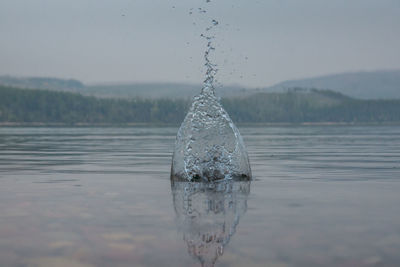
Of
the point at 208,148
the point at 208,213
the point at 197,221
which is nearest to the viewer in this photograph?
the point at 197,221

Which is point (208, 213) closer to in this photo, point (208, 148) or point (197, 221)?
point (197, 221)

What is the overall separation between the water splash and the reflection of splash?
0.76 meters

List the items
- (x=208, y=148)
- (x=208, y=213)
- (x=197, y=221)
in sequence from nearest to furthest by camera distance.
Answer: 1. (x=197, y=221)
2. (x=208, y=213)
3. (x=208, y=148)

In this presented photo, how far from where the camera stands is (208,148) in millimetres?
19781

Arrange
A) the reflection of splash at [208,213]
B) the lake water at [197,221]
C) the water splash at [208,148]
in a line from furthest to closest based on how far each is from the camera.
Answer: the water splash at [208,148]
the reflection of splash at [208,213]
the lake water at [197,221]

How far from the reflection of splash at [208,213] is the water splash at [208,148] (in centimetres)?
76

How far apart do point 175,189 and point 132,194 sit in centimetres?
161

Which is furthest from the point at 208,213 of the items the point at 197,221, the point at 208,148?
the point at 208,148

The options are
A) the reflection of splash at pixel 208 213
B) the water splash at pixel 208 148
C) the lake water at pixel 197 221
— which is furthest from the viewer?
the water splash at pixel 208 148

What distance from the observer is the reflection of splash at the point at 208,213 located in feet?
29.7

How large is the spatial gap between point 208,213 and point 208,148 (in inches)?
302

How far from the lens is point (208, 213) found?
12172mm

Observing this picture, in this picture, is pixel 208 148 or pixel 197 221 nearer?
pixel 197 221

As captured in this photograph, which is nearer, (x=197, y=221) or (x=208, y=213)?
(x=197, y=221)
